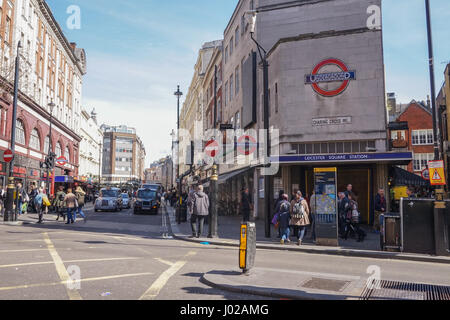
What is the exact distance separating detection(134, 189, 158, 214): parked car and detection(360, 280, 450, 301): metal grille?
958 inches

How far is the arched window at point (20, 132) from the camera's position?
3092cm

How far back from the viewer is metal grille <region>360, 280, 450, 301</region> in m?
5.75

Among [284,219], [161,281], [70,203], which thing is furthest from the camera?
[70,203]

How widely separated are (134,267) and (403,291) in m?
4.94

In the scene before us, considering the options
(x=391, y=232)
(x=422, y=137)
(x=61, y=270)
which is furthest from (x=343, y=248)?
(x=422, y=137)

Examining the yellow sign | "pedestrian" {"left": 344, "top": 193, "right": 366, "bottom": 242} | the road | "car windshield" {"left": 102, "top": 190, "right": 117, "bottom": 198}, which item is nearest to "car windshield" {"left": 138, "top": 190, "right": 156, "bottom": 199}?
"car windshield" {"left": 102, "top": 190, "right": 117, "bottom": 198}

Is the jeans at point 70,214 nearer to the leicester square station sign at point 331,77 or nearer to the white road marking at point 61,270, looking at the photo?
the white road marking at point 61,270

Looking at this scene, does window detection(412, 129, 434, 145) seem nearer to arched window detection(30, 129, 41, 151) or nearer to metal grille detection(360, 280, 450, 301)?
arched window detection(30, 129, 41, 151)

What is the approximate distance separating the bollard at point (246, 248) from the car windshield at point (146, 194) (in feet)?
78.3

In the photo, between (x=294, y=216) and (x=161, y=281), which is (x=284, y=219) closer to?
(x=294, y=216)

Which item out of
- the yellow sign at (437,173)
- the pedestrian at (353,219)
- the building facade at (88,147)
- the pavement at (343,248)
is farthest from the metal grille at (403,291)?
the building facade at (88,147)

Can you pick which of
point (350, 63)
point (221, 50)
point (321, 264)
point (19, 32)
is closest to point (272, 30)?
point (350, 63)

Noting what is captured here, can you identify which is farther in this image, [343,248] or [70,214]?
[70,214]

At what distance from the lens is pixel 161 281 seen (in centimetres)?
649
